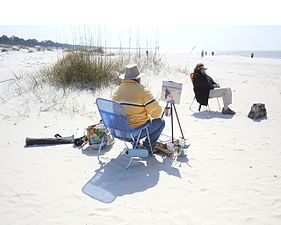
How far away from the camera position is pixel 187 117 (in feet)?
23.7

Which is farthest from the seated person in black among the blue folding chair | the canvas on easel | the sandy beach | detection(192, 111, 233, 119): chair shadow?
the blue folding chair

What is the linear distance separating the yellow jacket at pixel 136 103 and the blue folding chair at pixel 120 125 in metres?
0.13

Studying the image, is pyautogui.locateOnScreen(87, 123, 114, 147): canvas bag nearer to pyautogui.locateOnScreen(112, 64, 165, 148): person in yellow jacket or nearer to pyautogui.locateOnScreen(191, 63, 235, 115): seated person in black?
pyautogui.locateOnScreen(112, 64, 165, 148): person in yellow jacket

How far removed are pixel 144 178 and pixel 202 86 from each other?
393 cm

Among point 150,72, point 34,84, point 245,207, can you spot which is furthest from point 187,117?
point 150,72

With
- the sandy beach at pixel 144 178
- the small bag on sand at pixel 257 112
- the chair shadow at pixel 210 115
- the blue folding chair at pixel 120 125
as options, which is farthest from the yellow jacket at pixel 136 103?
the small bag on sand at pixel 257 112

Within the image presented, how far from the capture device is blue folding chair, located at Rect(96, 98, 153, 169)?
427 centimetres

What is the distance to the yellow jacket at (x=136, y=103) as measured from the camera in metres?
4.38

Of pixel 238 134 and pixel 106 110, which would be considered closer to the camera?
pixel 106 110

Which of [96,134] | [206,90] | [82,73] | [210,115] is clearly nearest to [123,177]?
[96,134]

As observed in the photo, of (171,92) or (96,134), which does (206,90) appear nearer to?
(171,92)

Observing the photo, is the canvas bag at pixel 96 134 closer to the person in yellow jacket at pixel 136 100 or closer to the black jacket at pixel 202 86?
the person in yellow jacket at pixel 136 100

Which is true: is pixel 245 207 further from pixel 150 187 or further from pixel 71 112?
pixel 71 112

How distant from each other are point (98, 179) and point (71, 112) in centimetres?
329
